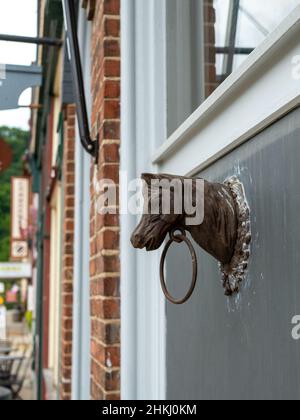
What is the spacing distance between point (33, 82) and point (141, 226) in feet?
7.72

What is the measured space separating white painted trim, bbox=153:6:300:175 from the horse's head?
22 cm

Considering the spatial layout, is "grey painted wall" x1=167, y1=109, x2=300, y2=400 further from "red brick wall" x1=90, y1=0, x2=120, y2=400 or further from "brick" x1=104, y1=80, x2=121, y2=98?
"brick" x1=104, y1=80, x2=121, y2=98

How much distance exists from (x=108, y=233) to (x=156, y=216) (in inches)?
43.9

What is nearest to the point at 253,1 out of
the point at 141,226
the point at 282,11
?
the point at 282,11

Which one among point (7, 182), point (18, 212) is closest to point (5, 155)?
point (18, 212)

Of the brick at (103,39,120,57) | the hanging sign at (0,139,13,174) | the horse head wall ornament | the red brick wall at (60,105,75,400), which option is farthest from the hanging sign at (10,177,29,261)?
the horse head wall ornament

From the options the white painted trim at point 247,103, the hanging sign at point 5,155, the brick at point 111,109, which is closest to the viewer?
the white painted trim at point 247,103

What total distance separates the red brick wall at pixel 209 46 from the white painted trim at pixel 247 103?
0.21m

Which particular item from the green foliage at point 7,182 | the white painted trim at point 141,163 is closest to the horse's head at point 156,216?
the white painted trim at point 141,163

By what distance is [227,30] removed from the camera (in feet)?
5.27

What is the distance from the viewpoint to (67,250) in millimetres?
4305

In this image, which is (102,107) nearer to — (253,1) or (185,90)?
(185,90)

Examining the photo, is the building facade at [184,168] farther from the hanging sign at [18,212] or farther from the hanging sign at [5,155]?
the hanging sign at [18,212]

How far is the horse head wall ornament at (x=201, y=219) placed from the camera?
120 cm
